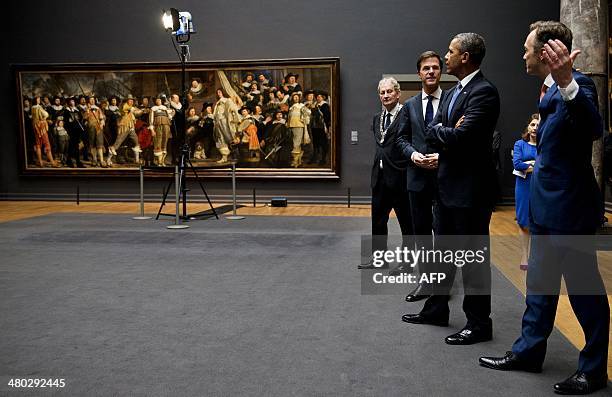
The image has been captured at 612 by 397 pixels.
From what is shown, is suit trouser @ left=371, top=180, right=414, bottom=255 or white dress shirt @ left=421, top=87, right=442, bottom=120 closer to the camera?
white dress shirt @ left=421, top=87, right=442, bottom=120

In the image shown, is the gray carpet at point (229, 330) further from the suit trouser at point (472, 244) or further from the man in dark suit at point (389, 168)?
the man in dark suit at point (389, 168)

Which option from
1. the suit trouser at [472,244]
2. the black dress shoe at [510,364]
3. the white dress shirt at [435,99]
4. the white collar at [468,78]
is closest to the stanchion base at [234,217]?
the white dress shirt at [435,99]

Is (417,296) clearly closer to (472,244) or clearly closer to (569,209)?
(472,244)

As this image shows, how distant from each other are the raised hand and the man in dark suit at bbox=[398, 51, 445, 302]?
63.3 inches

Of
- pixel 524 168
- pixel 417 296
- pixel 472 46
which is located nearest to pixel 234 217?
pixel 524 168

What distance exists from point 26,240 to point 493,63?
10.1m

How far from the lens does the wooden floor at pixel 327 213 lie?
20.6 ft

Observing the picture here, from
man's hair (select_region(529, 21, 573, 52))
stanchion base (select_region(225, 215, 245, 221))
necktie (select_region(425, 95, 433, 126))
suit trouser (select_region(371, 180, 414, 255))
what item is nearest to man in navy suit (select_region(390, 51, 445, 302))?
necktie (select_region(425, 95, 433, 126))

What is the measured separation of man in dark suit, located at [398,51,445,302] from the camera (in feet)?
14.4

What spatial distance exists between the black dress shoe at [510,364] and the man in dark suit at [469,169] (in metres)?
0.41

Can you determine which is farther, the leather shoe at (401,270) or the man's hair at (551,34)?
the leather shoe at (401,270)

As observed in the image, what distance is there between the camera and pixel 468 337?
3.73 m

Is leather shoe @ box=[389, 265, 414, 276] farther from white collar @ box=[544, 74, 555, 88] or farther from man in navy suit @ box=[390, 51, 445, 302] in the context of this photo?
white collar @ box=[544, 74, 555, 88]

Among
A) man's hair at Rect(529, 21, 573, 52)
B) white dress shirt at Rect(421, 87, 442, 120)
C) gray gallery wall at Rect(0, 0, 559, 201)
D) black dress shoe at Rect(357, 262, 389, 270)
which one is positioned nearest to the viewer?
man's hair at Rect(529, 21, 573, 52)
